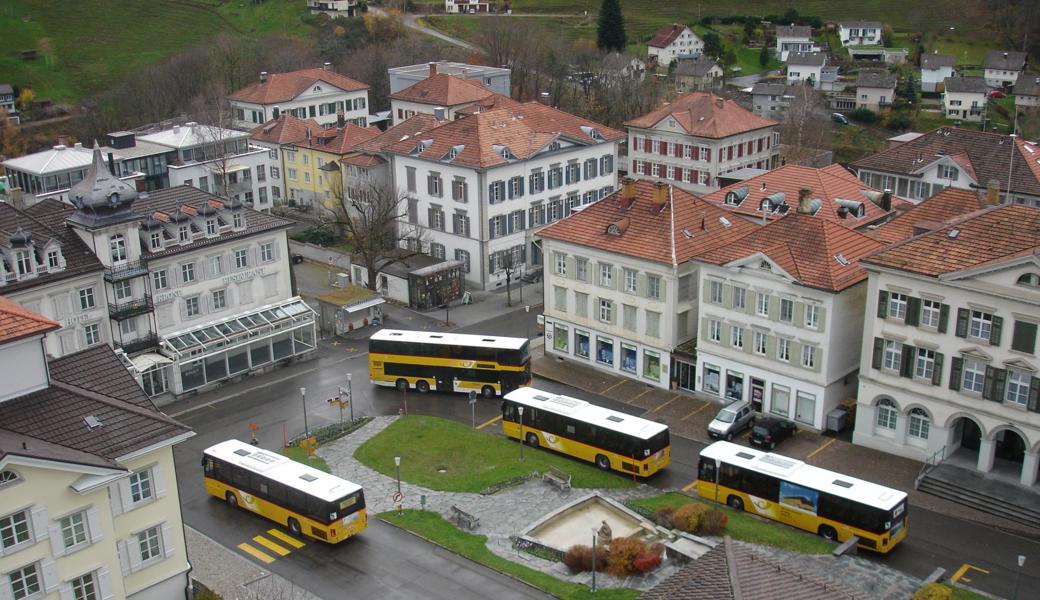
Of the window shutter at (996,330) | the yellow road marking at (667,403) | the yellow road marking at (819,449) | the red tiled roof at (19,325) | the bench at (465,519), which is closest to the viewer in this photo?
the red tiled roof at (19,325)

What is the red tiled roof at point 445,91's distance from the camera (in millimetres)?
107125

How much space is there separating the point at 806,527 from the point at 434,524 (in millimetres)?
17355

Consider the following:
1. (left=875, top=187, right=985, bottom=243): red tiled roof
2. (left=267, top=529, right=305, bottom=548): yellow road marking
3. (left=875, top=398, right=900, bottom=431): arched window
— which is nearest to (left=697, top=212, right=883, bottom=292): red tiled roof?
(left=875, top=187, right=985, bottom=243): red tiled roof

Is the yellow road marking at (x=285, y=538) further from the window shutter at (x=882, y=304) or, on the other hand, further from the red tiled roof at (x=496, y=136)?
the red tiled roof at (x=496, y=136)

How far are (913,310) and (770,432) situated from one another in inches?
387

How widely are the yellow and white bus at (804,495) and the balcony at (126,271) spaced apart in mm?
36230

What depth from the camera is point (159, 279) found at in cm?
6322

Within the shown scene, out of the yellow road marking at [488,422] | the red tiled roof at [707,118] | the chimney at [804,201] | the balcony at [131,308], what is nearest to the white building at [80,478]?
the yellow road marking at [488,422]

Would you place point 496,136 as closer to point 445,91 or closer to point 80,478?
point 445,91

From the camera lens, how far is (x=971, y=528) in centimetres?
4641

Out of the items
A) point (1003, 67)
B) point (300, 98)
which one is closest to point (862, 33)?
point (1003, 67)

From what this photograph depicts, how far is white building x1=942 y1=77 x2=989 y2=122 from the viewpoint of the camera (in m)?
134

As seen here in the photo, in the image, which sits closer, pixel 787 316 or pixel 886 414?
pixel 886 414

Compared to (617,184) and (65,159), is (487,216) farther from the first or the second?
(65,159)
